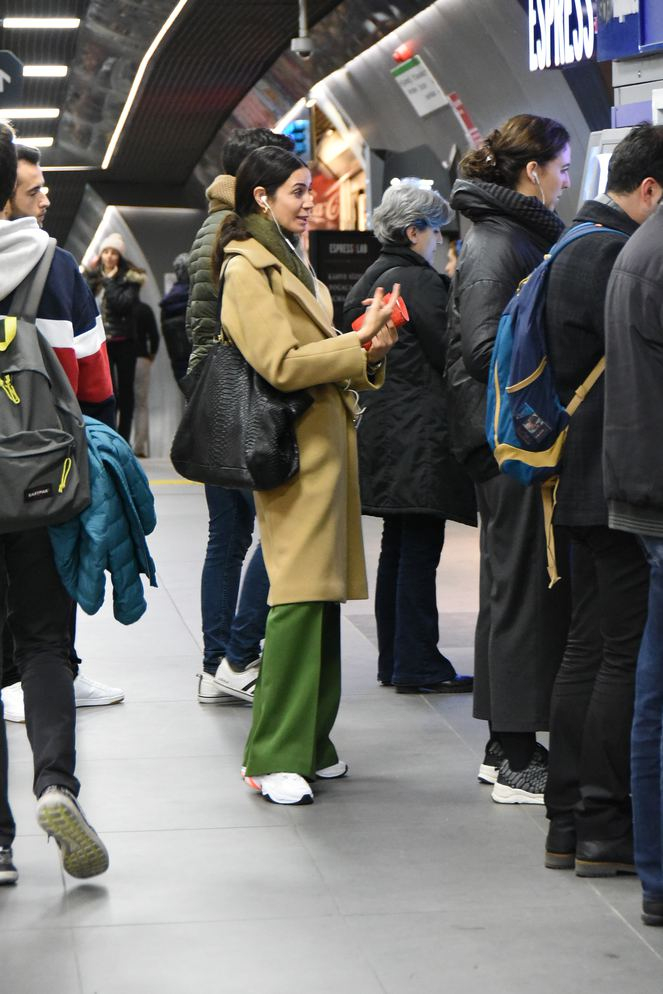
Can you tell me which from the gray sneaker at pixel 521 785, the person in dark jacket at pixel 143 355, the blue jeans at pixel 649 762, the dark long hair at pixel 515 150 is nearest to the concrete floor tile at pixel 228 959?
the blue jeans at pixel 649 762

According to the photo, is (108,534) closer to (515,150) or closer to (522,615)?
(522,615)

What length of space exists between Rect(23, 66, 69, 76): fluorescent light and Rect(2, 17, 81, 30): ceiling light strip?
6.32 feet

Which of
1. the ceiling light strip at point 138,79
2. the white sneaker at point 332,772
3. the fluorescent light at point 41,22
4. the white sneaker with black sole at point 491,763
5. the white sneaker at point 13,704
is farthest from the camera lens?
the fluorescent light at point 41,22

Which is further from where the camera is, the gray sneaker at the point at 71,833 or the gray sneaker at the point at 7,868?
the gray sneaker at the point at 7,868

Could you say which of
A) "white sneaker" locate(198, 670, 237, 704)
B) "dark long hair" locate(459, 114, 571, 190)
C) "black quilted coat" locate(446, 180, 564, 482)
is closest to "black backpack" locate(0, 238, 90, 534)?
"black quilted coat" locate(446, 180, 564, 482)

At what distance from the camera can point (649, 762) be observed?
3.68 meters

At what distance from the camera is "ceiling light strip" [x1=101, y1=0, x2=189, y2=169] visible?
13.9m

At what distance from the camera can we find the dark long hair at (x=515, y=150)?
179 inches

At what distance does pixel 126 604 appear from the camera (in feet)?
13.6

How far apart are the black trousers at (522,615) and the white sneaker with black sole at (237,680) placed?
4.52 ft

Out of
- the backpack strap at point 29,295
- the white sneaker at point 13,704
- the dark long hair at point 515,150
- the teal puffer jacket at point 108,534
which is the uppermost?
the dark long hair at point 515,150

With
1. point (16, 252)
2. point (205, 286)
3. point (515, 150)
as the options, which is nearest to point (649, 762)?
point (515, 150)

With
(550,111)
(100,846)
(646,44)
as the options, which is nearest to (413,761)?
(100,846)

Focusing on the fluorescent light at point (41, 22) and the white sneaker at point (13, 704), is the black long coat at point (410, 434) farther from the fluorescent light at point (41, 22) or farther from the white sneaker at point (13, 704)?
the fluorescent light at point (41, 22)
